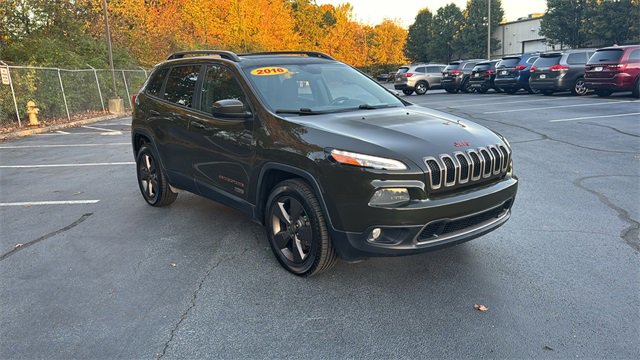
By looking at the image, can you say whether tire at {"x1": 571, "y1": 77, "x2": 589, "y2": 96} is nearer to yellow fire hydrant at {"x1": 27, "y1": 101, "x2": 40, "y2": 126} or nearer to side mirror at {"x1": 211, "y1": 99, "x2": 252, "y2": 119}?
side mirror at {"x1": 211, "y1": 99, "x2": 252, "y2": 119}

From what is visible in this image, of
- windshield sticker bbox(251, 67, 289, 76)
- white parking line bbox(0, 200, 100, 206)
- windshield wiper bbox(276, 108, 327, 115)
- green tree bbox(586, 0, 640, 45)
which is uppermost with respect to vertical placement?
green tree bbox(586, 0, 640, 45)

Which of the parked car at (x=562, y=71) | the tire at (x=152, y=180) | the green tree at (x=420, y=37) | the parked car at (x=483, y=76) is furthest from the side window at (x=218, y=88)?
the green tree at (x=420, y=37)

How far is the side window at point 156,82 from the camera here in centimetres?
577

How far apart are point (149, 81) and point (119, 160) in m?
3.88

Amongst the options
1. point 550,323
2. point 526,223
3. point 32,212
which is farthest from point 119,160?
point 550,323

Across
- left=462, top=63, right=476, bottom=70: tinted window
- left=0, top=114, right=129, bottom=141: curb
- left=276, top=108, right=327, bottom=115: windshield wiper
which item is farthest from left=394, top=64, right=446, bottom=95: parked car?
left=276, top=108, right=327, bottom=115: windshield wiper

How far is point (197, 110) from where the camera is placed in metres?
4.86

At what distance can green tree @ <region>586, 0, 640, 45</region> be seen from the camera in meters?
43.5

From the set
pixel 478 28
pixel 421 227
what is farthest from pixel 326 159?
pixel 478 28

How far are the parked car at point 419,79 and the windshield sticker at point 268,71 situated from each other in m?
24.3

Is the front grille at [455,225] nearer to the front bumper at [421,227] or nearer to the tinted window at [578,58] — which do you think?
the front bumper at [421,227]

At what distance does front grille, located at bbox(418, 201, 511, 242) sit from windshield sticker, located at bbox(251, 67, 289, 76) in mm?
2068

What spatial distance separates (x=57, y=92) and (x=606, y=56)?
18777 mm

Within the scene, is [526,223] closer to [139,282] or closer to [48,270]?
[139,282]
